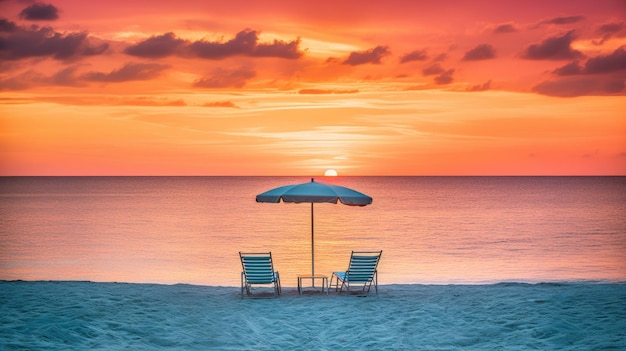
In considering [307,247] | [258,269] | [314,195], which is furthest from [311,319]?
[307,247]

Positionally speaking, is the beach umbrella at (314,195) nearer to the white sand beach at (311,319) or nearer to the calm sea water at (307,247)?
the white sand beach at (311,319)

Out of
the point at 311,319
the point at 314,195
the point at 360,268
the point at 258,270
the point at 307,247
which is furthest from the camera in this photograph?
the point at 307,247

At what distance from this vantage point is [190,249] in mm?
28516

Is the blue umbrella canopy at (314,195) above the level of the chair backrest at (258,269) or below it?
above

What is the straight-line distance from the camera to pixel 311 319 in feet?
35.4

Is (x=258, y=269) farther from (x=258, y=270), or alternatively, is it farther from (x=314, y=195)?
(x=314, y=195)

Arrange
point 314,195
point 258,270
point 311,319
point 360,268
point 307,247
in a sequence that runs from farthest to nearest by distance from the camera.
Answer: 1. point 307,247
2. point 360,268
3. point 258,270
4. point 314,195
5. point 311,319

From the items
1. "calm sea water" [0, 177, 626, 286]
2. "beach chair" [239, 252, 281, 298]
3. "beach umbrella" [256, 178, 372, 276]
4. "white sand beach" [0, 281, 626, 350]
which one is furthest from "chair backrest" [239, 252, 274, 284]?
"calm sea water" [0, 177, 626, 286]

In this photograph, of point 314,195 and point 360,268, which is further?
point 360,268

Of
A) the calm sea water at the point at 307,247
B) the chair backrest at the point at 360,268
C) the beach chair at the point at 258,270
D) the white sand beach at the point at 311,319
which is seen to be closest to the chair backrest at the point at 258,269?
the beach chair at the point at 258,270

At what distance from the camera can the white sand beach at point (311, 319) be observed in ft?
29.7

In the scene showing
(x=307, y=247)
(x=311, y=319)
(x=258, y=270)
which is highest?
(x=307, y=247)

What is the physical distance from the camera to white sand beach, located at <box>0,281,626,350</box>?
906cm

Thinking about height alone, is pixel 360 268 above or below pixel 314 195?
below
